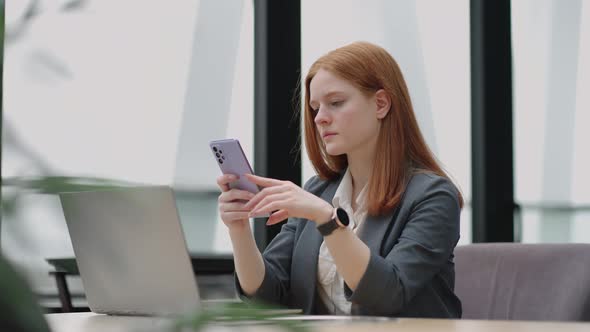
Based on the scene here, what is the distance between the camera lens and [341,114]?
203 cm

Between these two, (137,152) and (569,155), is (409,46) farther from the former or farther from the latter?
(137,152)

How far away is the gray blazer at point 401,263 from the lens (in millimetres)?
1812

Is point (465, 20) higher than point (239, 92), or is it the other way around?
point (465, 20)

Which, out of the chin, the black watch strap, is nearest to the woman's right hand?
the black watch strap

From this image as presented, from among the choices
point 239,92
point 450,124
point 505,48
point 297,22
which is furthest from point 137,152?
point 505,48

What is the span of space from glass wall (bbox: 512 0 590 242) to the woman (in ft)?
7.42

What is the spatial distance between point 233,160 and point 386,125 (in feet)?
1.62

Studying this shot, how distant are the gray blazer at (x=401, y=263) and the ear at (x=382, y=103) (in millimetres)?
163

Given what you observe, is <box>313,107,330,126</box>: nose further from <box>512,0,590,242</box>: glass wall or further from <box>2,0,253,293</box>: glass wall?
<box>512,0,590,242</box>: glass wall

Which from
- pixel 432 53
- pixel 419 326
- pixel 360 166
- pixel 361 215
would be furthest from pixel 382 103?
pixel 432 53

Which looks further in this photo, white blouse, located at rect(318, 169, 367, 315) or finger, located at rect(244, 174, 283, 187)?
white blouse, located at rect(318, 169, 367, 315)

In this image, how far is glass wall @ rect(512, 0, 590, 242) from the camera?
4.24 meters

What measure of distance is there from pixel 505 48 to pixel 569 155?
2.08ft

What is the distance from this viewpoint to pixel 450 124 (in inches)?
161
